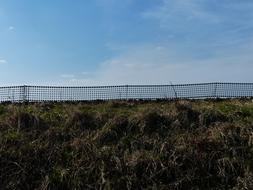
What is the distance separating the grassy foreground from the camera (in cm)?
1094

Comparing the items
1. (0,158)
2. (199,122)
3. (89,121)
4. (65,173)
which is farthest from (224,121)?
(0,158)

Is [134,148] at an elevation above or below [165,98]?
below

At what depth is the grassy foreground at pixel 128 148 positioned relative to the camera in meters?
10.9

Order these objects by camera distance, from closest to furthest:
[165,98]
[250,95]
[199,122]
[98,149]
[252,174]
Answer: [252,174] < [98,149] < [199,122] < [165,98] < [250,95]

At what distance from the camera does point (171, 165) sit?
438 inches

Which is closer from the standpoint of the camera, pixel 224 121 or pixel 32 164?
pixel 32 164

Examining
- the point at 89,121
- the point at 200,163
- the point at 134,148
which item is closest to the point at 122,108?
the point at 89,121

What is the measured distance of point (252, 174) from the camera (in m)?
10.8

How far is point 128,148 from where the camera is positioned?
38.7ft

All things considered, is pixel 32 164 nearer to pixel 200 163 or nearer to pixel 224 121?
pixel 200 163

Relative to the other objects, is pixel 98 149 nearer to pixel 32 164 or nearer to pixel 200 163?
pixel 32 164

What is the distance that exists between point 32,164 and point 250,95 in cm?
881

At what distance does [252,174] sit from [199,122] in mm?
2207

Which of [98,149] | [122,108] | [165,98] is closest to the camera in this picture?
[98,149]
